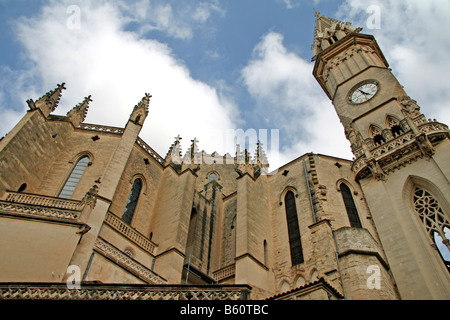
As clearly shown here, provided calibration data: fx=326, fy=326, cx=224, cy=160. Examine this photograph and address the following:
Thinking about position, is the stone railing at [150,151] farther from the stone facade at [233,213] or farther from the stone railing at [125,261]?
the stone railing at [125,261]

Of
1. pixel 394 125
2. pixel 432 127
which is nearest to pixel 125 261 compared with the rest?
pixel 432 127

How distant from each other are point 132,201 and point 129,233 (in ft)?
8.15

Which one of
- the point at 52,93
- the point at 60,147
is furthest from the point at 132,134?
the point at 52,93

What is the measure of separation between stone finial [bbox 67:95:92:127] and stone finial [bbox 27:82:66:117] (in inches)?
36.9

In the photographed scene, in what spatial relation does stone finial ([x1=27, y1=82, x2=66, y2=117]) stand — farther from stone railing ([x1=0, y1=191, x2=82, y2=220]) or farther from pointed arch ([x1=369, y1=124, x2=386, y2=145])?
pointed arch ([x1=369, y1=124, x2=386, y2=145])

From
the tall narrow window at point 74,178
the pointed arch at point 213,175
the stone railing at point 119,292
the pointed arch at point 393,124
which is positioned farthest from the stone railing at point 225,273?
the pointed arch at point 213,175

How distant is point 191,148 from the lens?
64.8ft

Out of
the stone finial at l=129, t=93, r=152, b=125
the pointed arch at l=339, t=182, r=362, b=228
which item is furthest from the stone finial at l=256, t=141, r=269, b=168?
the stone finial at l=129, t=93, r=152, b=125

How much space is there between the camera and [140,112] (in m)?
17.1

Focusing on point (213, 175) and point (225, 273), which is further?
point (213, 175)

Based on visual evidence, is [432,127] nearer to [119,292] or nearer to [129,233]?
[129,233]

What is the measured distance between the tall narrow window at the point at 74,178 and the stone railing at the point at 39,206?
2488 millimetres

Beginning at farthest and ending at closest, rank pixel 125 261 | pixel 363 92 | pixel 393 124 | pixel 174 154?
pixel 363 92, pixel 174 154, pixel 393 124, pixel 125 261
